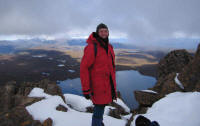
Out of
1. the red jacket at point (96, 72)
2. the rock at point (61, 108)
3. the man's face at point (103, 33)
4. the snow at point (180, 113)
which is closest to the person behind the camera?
the red jacket at point (96, 72)

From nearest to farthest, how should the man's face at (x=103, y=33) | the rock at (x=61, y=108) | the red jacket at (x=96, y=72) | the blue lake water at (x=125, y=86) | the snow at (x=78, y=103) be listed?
1. the red jacket at (x=96, y=72)
2. the man's face at (x=103, y=33)
3. the rock at (x=61, y=108)
4. the snow at (x=78, y=103)
5. the blue lake water at (x=125, y=86)

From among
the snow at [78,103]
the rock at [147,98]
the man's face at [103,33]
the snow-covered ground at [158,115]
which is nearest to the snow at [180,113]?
the snow-covered ground at [158,115]

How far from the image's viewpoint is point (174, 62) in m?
24.9

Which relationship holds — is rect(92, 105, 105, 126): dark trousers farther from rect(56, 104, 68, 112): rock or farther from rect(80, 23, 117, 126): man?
rect(56, 104, 68, 112): rock

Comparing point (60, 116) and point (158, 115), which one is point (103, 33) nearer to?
point (60, 116)

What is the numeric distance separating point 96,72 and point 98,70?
10 cm

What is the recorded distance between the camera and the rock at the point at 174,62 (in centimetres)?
2441

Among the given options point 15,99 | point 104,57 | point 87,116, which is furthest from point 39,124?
point 15,99

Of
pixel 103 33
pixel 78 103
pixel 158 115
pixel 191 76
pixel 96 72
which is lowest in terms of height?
pixel 78 103

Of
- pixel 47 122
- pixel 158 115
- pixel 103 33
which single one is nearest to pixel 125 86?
pixel 158 115

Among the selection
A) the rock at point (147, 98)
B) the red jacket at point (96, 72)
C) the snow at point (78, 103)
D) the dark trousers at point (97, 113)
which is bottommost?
the snow at point (78, 103)

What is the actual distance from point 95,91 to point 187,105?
5999 mm

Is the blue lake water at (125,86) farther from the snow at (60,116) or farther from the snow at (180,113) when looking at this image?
the snow at (60,116)

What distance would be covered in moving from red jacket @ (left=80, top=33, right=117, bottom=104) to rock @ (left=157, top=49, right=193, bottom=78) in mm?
23689
